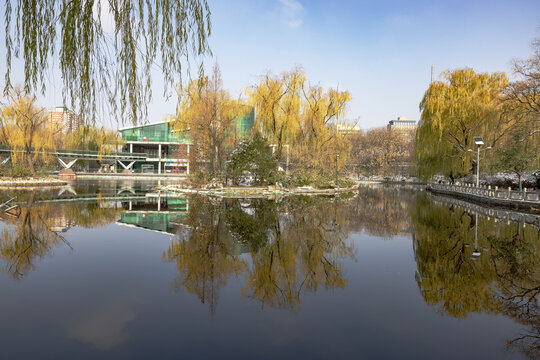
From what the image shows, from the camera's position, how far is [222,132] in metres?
28.7

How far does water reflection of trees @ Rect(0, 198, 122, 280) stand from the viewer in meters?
8.09

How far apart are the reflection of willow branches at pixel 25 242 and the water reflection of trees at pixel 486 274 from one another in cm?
878

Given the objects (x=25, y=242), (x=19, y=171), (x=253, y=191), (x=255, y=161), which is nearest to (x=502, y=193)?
(x=253, y=191)

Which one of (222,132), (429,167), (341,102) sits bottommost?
(429,167)

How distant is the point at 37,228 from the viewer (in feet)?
38.2

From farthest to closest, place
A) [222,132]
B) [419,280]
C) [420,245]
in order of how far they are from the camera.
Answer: [222,132] → [420,245] → [419,280]

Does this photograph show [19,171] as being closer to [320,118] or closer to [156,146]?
[320,118]

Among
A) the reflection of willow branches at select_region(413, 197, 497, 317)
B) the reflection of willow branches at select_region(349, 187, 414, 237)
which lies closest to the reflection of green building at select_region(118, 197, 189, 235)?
the reflection of willow branches at select_region(349, 187, 414, 237)

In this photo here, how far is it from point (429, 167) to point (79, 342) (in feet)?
119

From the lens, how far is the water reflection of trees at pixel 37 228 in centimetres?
809

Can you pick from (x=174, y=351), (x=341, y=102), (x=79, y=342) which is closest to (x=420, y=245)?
(x=174, y=351)

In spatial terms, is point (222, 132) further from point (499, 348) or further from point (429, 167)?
point (499, 348)

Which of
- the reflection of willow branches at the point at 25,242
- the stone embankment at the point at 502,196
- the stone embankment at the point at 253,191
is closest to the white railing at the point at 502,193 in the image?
the stone embankment at the point at 502,196

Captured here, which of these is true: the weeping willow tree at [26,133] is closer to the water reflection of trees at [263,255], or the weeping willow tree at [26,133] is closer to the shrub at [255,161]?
the shrub at [255,161]
